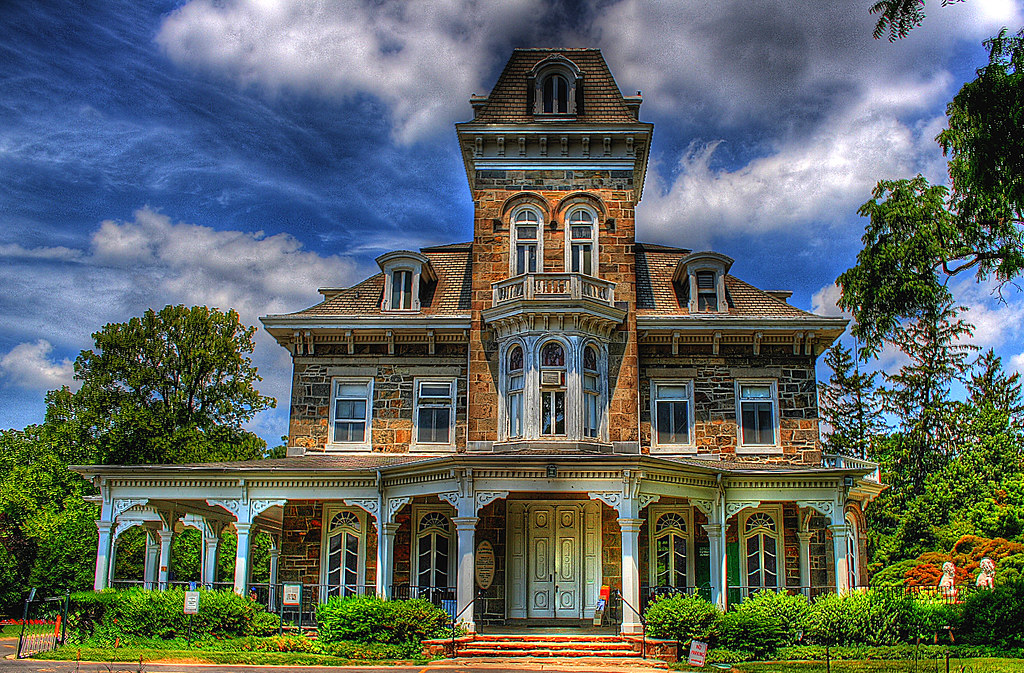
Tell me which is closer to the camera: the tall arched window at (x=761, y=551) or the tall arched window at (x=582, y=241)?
the tall arched window at (x=761, y=551)

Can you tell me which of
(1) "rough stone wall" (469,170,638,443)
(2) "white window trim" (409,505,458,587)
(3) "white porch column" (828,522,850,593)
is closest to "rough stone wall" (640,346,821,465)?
(1) "rough stone wall" (469,170,638,443)

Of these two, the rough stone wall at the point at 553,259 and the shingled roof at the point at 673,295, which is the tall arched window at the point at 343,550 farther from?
the shingled roof at the point at 673,295

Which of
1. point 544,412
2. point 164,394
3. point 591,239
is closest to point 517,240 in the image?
→ point 591,239

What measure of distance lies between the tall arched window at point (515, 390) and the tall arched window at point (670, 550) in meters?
4.12

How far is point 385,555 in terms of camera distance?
19.5m

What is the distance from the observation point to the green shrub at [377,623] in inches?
645

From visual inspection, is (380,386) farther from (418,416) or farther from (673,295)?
(673,295)

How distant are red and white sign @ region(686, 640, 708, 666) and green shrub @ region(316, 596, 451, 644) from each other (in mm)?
4777

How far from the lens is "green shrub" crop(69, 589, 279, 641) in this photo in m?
17.3

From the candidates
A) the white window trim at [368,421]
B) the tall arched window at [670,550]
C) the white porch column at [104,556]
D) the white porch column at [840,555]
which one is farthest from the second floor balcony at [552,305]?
the white porch column at [104,556]

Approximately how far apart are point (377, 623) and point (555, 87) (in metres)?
14.8

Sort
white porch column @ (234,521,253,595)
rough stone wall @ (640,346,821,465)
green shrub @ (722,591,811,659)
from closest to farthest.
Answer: green shrub @ (722,591,811,659) → white porch column @ (234,521,253,595) → rough stone wall @ (640,346,821,465)

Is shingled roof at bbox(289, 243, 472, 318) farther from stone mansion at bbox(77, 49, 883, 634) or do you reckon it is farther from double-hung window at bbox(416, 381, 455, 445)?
double-hung window at bbox(416, 381, 455, 445)

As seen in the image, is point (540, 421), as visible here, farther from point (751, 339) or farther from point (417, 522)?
point (751, 339)
